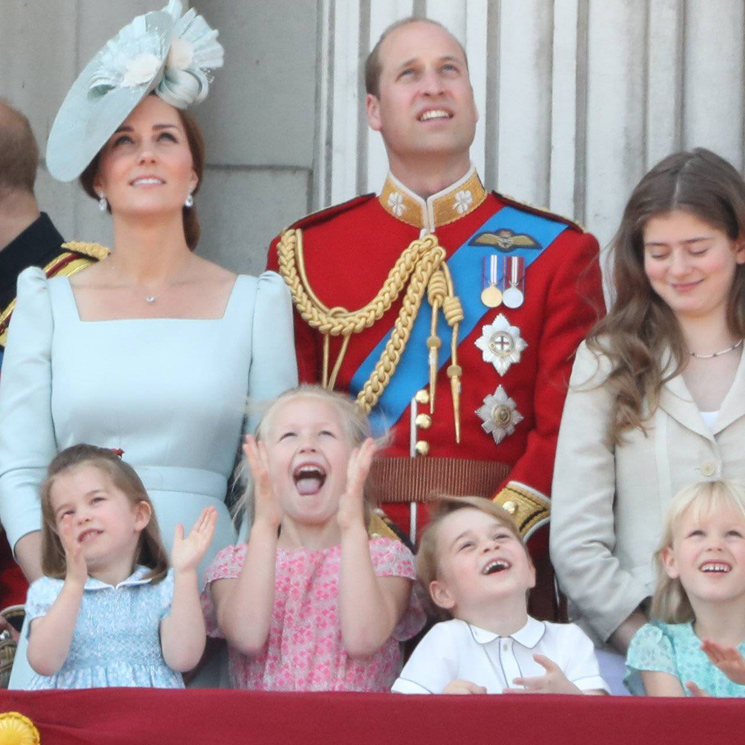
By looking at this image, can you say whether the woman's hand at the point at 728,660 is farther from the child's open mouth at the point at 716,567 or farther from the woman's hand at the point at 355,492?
the woman's hand at the point at 355,492

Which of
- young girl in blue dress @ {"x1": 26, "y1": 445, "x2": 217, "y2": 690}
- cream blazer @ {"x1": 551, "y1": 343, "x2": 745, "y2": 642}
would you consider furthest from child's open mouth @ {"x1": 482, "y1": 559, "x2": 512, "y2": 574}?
young girl in blue dress @ {"x1": 26, "y1": 445, "x2": 217, "y2": 690}

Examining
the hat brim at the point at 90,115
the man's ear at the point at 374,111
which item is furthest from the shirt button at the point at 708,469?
the hat brim at the point at 90,115

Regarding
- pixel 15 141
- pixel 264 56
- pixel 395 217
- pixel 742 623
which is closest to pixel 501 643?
pixel 742 623

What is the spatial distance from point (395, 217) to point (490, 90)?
2.72 feet

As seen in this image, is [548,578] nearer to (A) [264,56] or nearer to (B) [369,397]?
(B) [369,397]

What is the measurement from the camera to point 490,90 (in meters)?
5.16

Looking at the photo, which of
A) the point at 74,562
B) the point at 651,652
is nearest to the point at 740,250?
the point at 651,652

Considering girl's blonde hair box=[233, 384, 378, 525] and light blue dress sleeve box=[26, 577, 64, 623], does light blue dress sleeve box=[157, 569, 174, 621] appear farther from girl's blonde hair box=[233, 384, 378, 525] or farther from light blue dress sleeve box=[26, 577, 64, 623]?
girl's blonde hair box=[233, 384, 378, 525]

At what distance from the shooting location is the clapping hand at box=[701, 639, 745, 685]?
3.31m

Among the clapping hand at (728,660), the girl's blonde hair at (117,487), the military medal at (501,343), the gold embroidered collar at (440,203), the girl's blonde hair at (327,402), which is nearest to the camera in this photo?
the clapping hand at (728,660)

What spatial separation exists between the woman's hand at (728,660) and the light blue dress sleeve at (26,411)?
4.18ft

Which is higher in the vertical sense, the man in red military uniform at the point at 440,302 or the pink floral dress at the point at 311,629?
the man in red military uniform at the point at 440,302

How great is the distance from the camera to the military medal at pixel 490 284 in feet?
14.0

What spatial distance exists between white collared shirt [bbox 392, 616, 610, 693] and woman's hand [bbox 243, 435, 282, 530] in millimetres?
332
